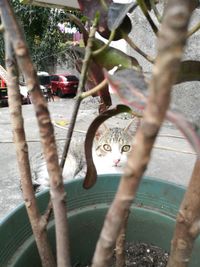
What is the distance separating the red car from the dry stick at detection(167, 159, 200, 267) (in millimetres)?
3879

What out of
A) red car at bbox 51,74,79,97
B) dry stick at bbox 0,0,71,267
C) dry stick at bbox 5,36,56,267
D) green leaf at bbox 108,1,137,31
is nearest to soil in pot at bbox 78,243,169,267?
dry stick at bbox 5,36,56,267

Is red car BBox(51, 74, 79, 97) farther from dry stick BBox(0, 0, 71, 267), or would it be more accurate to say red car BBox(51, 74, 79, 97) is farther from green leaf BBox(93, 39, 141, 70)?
dry stick BBox(0, 0, 71, 267)

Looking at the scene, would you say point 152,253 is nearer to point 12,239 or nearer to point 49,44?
point 12,239

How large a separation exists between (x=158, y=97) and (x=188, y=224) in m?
0.25

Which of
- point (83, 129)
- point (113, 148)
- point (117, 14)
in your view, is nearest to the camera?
point (117, 14)

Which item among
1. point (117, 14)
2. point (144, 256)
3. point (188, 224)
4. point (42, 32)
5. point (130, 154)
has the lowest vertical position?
point (144, 256)

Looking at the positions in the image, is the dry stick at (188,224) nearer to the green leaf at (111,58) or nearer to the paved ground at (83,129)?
the green leaf at (111,58)

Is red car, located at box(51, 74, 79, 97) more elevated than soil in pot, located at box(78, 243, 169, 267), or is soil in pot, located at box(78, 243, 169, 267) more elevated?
red car, located at box(51, 74, 79, 97)

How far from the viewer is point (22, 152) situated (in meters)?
0.38

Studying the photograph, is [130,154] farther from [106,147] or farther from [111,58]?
[106,147]

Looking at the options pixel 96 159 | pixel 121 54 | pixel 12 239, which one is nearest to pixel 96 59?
pixel 121 54

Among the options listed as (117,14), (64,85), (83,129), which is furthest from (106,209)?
(64,85)

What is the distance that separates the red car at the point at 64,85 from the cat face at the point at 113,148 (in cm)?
314

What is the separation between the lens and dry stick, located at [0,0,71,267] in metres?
0.25
